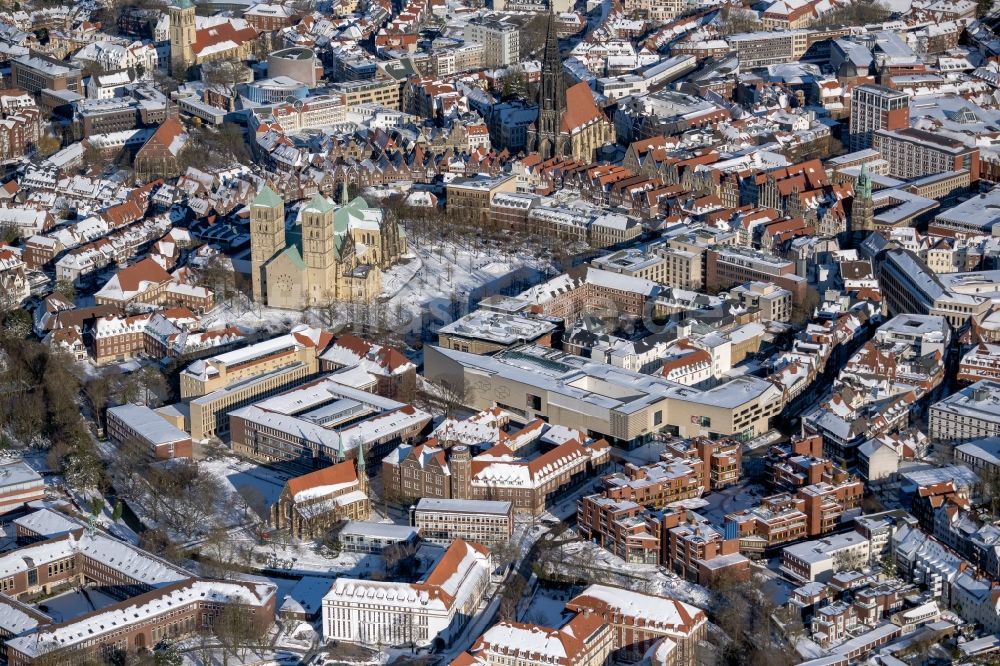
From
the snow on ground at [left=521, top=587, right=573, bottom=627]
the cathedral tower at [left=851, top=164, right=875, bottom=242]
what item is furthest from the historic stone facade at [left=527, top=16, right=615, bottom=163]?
the snow on ground at [left=521, top=587, right=573, bottom=627]

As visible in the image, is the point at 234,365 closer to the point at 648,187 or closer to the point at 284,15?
the point at 648,187

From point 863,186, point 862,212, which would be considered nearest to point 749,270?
point 862,212

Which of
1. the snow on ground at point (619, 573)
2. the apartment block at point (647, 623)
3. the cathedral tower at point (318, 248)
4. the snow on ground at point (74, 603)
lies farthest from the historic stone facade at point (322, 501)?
the cathedral tower at point (318, 248)

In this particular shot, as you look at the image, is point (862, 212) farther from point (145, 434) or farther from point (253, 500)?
point (145, 434)

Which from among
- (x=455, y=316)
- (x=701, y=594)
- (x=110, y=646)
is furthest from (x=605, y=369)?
(x=110, y=646)

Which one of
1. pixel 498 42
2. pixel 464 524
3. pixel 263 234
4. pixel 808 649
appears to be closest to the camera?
pixel 808 649

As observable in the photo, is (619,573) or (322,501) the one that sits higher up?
(322,501)

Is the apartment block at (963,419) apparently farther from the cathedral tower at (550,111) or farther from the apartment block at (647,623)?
the cathedral tower at (550,111)
